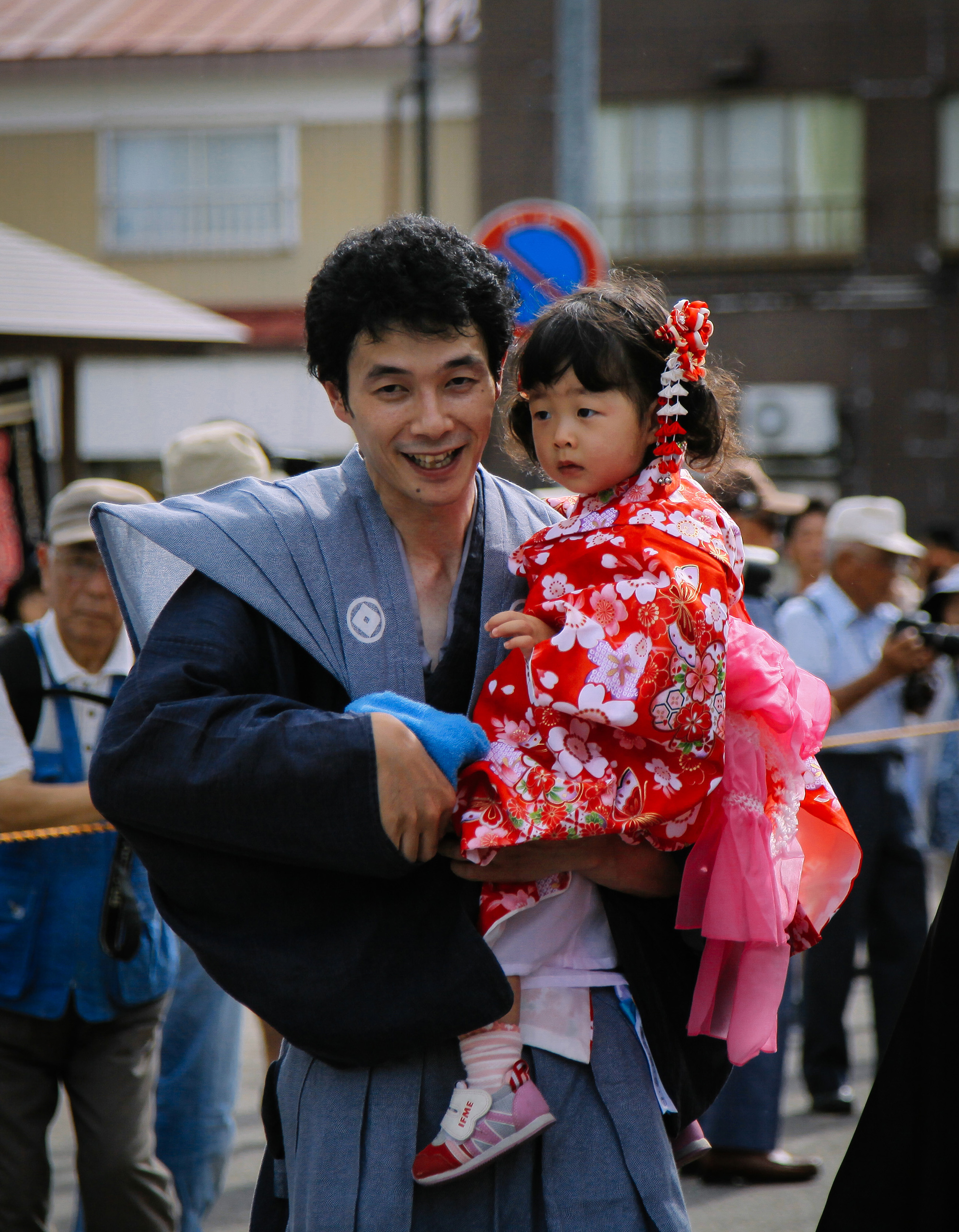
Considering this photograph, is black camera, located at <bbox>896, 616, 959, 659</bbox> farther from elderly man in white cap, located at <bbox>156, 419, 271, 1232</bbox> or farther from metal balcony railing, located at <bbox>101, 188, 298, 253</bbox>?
metal balcony railing, located at <bbox>101, 188, 298, 253</bbox>

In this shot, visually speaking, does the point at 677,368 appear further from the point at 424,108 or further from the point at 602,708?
the point at 424,108

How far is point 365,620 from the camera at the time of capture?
1.90 meters

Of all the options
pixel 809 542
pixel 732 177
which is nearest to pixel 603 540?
pixel 809 542

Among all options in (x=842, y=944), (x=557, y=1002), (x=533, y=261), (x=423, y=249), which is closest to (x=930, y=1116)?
(x=557, y=1002)

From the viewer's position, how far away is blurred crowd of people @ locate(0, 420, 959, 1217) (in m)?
2.99

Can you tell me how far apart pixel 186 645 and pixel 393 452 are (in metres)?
0.40

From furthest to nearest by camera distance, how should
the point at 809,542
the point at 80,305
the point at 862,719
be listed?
the point at 809,542 < the point at 80,305 < the point at 862,719

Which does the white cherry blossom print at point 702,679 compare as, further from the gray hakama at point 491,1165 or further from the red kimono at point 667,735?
the gray hakama at point 491,1165

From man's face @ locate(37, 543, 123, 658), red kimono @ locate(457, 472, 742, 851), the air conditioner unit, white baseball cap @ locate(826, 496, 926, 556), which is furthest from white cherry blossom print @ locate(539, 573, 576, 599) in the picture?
the air conditioner unit

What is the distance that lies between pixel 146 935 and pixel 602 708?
171 centimetres

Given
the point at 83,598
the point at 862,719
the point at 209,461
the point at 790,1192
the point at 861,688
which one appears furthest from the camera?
the point at 862,719

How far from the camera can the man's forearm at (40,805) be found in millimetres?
3035

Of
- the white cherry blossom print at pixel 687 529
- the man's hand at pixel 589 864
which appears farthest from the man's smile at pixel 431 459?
the man's hand at pixel 589 864

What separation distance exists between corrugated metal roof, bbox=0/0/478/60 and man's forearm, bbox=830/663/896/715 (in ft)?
41.2
